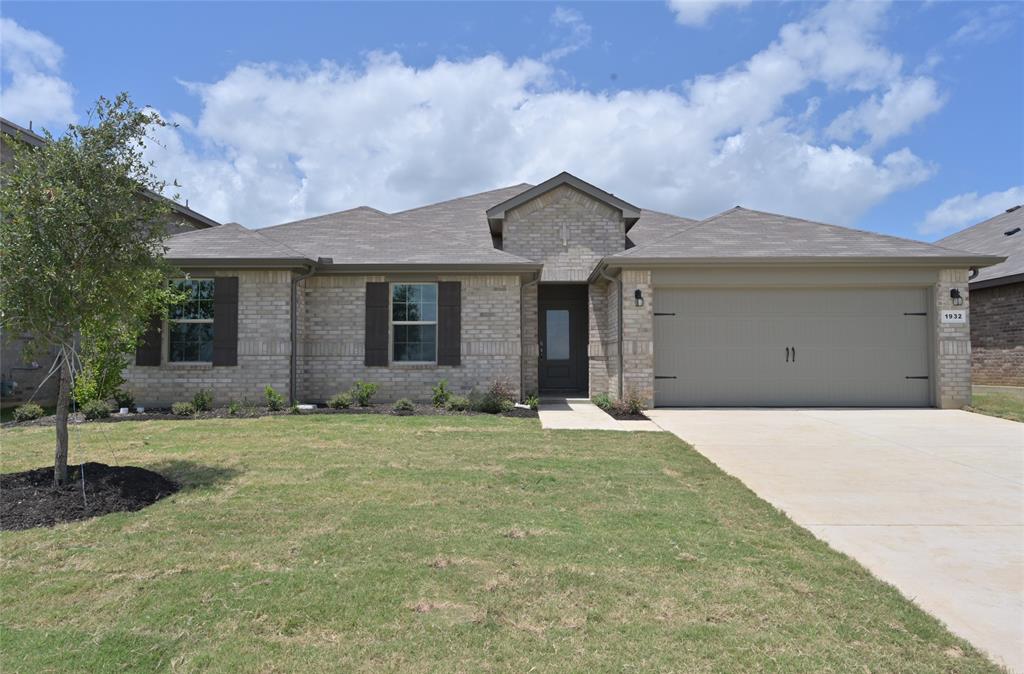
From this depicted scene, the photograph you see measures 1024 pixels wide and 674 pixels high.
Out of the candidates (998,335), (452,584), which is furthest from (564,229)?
(998,335)

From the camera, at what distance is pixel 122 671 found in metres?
2.41

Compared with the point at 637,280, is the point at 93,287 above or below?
below

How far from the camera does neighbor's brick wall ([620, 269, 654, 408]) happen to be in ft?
37.8

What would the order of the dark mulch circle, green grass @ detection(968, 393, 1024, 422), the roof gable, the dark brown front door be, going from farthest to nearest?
the dark brown front door
the roof gable
green grass @ detection(968, 393, 1024, 422)
the dark mulch circle

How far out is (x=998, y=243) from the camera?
17594 mm

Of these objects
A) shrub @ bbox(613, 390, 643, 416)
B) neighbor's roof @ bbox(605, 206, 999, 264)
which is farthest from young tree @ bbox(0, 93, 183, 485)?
neighbor's roof @ bbox(605, 206, 999, 264)

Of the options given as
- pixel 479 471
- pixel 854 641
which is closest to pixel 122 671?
pixel 854 641

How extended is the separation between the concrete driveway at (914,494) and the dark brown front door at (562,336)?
15.0ft

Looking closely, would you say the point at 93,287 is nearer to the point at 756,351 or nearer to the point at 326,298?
the point at 326,298

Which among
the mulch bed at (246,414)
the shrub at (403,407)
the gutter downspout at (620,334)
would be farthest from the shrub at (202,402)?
the gutter downspout at (620,334)

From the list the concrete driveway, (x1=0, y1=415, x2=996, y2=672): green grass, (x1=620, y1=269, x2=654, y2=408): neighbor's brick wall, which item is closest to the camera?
(x1=0, y1=415, x2=996, y2=672): green grass

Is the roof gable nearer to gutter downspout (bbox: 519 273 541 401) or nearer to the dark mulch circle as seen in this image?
gutter downspout (bbox: 519 273 541 401)

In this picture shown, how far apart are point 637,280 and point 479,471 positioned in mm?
6997

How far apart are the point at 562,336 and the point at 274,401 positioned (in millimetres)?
6951
